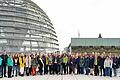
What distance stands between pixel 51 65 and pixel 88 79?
4477mm

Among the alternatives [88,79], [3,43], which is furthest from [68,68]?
[3,43]

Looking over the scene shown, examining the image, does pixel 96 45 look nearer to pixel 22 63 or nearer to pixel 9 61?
pixel 22 63

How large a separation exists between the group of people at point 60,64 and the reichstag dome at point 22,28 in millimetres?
36128

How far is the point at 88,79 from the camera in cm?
2006

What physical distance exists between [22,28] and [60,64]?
40.7m

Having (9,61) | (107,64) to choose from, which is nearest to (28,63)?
(9,61)

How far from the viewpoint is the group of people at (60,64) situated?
22.7 metres

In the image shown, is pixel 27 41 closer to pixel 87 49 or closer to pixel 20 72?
pixel 87 49

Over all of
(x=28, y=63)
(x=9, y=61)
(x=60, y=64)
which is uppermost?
(x=9, y=61)

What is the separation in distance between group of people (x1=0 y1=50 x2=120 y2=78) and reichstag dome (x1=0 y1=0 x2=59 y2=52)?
36.1 m

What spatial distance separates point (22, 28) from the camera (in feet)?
210

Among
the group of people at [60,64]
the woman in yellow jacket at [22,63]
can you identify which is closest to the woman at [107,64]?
the group of people at [60,64]

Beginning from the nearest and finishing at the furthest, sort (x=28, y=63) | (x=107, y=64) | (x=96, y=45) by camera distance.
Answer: (x=28, y=63), (x=107, y=64), (x=96, y=45)

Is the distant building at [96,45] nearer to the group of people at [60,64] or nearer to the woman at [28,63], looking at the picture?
the group of people at [60,64]
